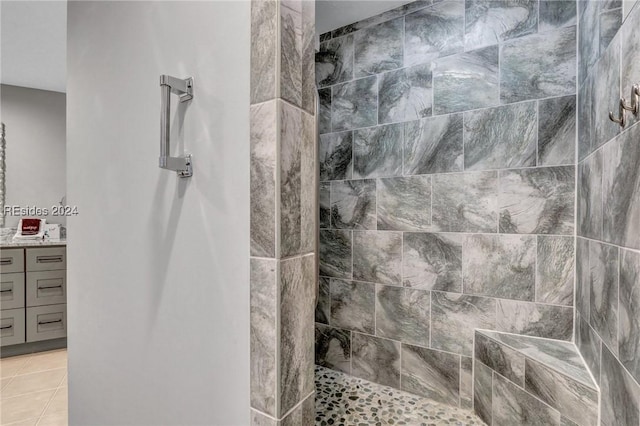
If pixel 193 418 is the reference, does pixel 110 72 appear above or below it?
above

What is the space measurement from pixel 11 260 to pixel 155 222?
3020 millimetres

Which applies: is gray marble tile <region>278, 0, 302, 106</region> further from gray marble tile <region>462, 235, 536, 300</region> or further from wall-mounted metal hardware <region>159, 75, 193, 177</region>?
gray marble tile <region>462, 235, 536, 300</region>

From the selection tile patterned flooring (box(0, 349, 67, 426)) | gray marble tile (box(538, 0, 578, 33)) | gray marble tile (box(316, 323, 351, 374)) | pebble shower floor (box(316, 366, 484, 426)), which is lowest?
tile patterned flooring (box(0, 349, 67, 426))

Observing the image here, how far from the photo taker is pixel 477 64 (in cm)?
191

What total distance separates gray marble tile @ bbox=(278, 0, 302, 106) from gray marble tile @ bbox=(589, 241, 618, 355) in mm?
1166

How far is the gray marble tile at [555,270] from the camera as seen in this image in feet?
5.50

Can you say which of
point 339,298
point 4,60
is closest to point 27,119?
point 4,60

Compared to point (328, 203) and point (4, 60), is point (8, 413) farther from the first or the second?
point (4, 60)

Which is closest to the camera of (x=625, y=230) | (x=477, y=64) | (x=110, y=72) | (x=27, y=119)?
(x=625, y=230)

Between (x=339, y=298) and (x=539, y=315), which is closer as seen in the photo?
(x=539, y=315)

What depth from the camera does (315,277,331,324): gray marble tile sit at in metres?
2.43

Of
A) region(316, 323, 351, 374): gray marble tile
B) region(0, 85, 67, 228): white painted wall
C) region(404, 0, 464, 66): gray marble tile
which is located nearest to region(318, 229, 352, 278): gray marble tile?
region(316, 323, 351, 374): gray marble tile

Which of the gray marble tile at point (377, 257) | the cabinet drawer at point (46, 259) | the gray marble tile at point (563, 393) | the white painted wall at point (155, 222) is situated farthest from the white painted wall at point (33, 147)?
the gray marble tile at point (563, 393)

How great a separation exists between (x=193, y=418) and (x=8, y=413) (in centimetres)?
212
